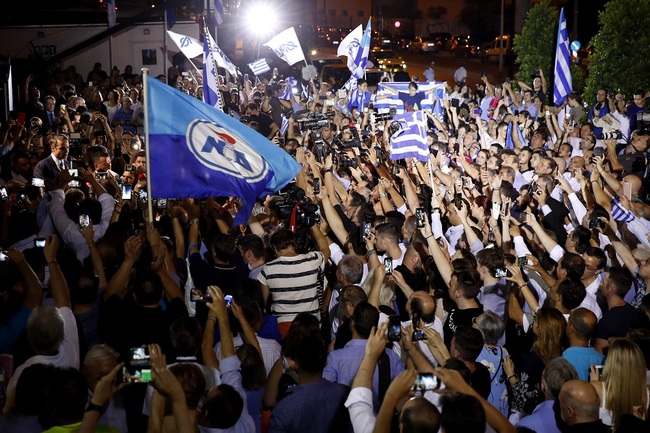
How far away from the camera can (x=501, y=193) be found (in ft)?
33.9

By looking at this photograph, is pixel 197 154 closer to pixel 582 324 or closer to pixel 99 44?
pixel 582 324

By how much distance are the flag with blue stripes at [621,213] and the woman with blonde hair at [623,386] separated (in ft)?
13.3

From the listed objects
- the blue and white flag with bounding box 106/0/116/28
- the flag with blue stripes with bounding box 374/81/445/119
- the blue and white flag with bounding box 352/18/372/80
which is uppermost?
the blue and white flag with bounding box 106/0/116/28

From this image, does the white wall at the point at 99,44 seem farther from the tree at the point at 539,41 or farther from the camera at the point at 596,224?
the camera at the point at 596,224

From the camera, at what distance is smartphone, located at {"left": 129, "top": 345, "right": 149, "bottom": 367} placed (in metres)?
4.25

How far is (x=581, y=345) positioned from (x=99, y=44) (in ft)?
85.5

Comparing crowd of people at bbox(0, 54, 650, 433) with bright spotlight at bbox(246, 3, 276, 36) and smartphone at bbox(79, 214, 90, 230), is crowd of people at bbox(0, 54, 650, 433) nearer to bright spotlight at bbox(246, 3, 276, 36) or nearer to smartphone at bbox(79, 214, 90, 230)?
smartphone at bbox(79, 214, 90, 230)

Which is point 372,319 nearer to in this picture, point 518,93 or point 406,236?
point 406,236

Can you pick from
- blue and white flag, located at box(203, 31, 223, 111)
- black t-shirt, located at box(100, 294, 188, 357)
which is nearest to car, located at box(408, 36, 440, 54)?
blue and white flag, located at box(203, 31, 223, 111)

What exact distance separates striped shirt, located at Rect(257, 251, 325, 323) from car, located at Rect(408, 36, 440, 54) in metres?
56.1

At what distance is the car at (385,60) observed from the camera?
41406mm

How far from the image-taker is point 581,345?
6.14m

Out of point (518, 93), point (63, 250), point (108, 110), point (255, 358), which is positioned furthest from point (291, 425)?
point (518, 93)

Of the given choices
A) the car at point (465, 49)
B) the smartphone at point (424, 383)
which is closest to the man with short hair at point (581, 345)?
the smartphone at point (424, 383)
